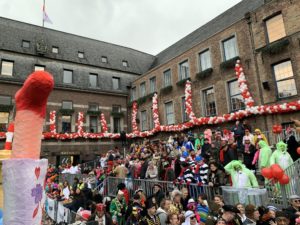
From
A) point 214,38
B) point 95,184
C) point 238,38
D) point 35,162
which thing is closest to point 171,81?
point 214,38

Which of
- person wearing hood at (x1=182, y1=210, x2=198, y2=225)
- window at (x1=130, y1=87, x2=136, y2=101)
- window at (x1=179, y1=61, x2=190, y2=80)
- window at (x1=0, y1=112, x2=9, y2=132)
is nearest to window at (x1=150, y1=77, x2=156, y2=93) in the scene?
window at (x1=130, y1=87, x2=136, y2=101)

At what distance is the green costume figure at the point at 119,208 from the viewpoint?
791cm

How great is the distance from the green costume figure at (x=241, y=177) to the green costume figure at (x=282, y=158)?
116 centimetres

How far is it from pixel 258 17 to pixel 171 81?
31.2 feet

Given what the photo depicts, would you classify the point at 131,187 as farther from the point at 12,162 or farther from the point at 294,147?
the point at 12,162

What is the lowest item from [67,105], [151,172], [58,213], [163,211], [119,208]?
[58,213]

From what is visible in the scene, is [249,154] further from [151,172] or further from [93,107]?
[93,107]

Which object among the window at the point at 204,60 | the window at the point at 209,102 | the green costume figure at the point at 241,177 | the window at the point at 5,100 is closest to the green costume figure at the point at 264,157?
the green costume figure at the point at 241,177

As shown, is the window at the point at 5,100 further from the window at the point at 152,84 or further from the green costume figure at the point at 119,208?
the green costume figure at the point at 119,208

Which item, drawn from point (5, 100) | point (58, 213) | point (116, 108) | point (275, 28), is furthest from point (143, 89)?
point (58, 213)

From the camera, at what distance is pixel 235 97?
17344 mm

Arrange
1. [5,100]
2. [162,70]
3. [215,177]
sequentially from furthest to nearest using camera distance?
1. [162,70]
2. [5,100]
3. [215,177]

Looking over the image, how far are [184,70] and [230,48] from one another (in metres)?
5.04

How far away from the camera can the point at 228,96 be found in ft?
57.8
